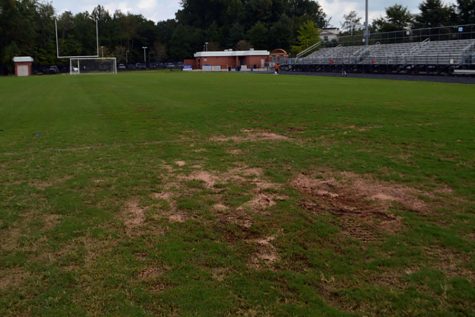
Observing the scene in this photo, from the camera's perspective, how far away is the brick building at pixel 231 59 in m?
99.7

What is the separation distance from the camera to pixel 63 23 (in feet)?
379

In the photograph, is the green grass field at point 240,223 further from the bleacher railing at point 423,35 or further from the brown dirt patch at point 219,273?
the bleacher railing at point 423,35

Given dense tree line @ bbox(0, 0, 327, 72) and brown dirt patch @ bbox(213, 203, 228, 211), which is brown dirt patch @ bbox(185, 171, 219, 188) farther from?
dense tree line @ bbox(0, 0, 327, 72)

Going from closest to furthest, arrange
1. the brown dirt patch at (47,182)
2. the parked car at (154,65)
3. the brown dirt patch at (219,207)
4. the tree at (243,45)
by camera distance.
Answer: the brown dirt patch at (219,207) < the brown dirt patch at (47,182) < the tree at (243,45) < the parked car at (154,65)

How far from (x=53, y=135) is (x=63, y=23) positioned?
113 meters

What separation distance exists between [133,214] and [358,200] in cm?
312

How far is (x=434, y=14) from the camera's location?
66.0 metres

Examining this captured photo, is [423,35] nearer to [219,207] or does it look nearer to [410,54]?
[410,54]

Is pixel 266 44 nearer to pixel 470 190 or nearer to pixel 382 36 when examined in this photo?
pixel 382 36

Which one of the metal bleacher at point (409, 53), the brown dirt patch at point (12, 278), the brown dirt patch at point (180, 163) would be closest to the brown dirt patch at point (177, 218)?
the brown dirt patch at point (12, 278)

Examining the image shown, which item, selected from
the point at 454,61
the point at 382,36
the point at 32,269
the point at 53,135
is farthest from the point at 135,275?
the point at 382,36

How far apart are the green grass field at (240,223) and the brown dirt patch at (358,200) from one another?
1.1 inches

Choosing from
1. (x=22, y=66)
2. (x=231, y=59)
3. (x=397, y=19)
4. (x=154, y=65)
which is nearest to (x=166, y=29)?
(x=154, y=65)

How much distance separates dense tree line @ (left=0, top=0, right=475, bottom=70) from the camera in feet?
321
